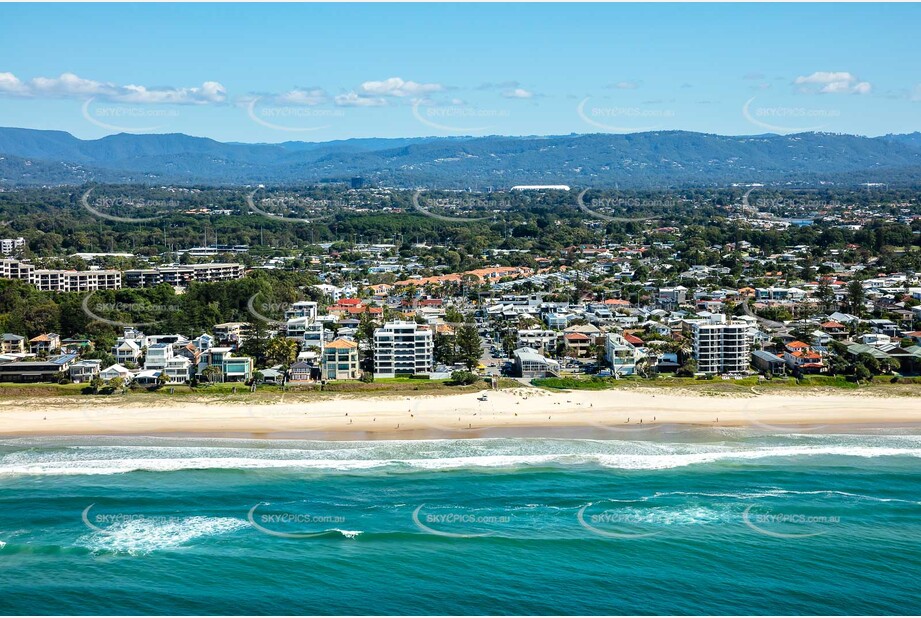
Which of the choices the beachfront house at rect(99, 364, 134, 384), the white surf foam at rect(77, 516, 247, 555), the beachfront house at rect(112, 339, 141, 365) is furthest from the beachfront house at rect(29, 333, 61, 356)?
the white surf foam at rect(77, 516, 247, 555)

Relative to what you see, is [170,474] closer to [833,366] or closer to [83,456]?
[83,456]

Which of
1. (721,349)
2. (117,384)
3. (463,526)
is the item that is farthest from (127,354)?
(721,349)

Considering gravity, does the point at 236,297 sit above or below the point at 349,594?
above

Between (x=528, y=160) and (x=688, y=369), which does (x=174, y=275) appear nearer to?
(x=688, y=369)

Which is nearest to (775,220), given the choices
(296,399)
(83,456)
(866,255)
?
(866,255)

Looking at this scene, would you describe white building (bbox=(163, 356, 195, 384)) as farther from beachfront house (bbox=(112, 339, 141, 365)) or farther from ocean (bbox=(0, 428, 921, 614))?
ocean (bbox=(0, 428, 921, 614))

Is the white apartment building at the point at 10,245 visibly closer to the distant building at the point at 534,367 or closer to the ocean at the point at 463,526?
the distant building at the point at 534,367

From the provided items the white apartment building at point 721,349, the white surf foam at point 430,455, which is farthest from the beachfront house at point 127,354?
the white apartment building at point 721,349
